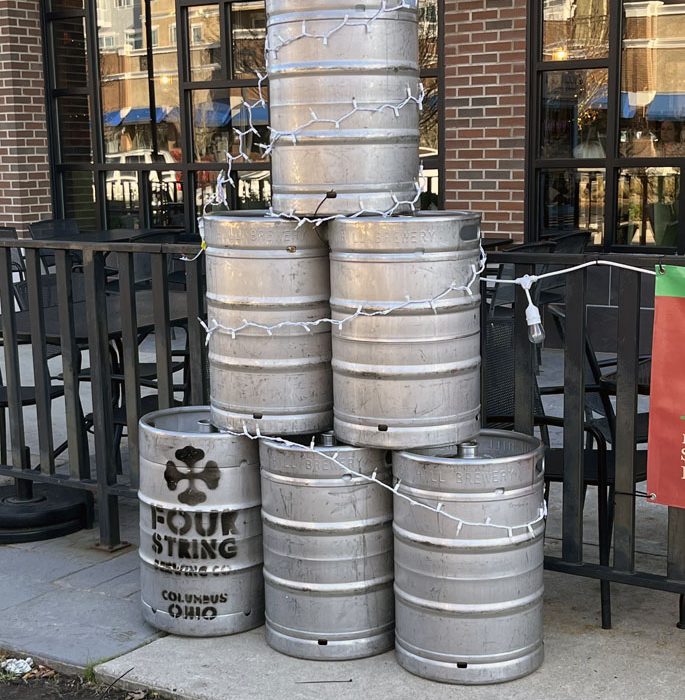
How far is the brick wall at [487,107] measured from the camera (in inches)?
331

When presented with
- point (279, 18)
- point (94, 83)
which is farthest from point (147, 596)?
point (94, 83)

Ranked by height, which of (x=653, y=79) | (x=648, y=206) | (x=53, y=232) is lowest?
(x=53, y=232)

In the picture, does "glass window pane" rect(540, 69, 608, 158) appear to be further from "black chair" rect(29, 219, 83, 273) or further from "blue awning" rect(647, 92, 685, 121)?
"black chair" rect(29, 219, 83, 273)

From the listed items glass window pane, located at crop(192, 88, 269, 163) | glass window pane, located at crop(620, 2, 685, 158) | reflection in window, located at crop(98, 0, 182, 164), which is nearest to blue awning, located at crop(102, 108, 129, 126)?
reflection in window, located at crop(98, 0, 182, 164)

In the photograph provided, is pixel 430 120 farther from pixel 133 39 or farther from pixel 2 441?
pixel 2 441

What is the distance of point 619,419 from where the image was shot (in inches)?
143

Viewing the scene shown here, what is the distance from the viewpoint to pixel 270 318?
3574 millimetres

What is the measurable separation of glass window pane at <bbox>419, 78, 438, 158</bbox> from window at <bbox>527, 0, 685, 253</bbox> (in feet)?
3.01

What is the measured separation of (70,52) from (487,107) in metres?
4.87

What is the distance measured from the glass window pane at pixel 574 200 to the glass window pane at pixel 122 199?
4266 mm

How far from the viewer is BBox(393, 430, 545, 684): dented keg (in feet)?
11.0

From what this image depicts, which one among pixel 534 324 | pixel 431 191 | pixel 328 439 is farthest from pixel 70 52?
pixel 534 324

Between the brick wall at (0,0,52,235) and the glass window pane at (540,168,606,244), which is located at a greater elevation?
the brick wall at (0,0,52,235)

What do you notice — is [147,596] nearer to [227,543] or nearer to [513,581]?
[227,543]
